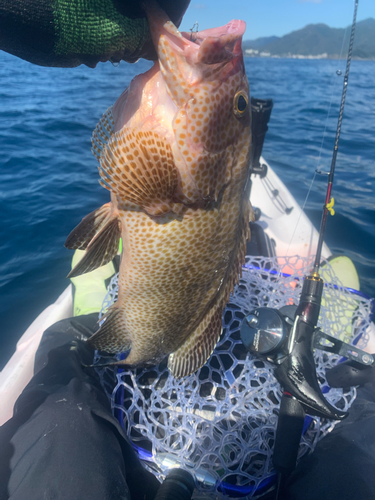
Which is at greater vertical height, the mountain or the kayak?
the mountain

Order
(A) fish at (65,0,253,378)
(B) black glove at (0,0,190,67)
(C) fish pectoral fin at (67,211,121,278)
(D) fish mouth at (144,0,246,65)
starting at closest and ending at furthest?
(B) black glove at (0,0,190,67) → (D) fish mouth at (144,0,246,65) → (A) fish at (65,0,253,378) → (C) fish pectoral fin at (67,211,121,278)

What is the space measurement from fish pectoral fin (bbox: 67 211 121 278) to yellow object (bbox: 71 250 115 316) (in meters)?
1.45

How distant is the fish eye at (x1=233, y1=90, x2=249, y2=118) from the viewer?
1690 millimetres

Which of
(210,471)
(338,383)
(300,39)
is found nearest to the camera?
(210,471)

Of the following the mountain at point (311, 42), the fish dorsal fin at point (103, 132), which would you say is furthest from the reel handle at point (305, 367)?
the mountain at point (311, 42)

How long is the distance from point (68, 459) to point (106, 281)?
234cm

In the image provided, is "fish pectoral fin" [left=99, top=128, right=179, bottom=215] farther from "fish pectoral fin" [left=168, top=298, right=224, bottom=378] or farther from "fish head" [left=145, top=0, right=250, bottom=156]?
"fish pectoral fin" [left=168, top=298, right=224, bottom=378]

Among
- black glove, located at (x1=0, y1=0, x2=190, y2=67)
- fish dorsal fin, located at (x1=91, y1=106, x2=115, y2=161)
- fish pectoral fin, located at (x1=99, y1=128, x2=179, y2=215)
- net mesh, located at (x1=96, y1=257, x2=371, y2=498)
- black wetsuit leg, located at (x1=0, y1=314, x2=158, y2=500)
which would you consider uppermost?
black glove, located at (x1=0, y1=0, x2=190, y2=67)

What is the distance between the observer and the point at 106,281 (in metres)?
3.86

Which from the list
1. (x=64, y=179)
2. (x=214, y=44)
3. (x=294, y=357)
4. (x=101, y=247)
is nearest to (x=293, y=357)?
(x=294, y=357)

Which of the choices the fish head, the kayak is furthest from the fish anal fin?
the kayak

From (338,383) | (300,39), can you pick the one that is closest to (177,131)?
(338,383)

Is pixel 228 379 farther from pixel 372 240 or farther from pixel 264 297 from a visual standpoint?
pixel 372 240

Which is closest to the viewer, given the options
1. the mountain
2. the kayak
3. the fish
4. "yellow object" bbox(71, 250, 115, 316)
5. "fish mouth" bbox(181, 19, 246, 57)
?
"fish mouth" bbox(181, 19, 246, 57)
